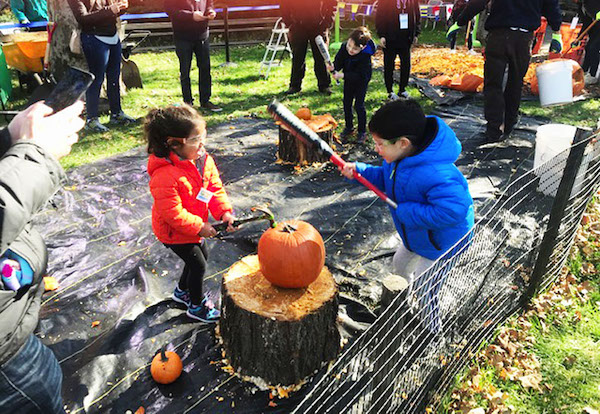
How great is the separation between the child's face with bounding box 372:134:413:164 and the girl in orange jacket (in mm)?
1164

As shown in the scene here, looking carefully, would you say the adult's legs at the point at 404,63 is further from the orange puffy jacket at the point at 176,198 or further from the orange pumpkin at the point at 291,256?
the orange pumpkin at the point at 291,256

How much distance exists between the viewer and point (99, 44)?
6.75 m

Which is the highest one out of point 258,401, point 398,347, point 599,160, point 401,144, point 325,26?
point 325,26

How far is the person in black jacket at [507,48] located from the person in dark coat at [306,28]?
9.57ft

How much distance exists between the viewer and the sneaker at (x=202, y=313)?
3.48 meters

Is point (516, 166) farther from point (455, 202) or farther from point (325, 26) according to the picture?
point (325, 26)

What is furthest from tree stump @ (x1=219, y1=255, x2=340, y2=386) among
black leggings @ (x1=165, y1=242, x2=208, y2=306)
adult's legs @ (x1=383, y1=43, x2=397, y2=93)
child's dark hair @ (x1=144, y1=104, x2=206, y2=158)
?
adult's legs @ (x1=383, y1=43, x2=397, y2=93)

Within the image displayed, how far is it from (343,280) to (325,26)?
6721mm

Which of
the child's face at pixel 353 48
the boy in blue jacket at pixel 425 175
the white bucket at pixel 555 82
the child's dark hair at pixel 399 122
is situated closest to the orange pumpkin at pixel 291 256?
the boy in blue jacket at pixel 425 175

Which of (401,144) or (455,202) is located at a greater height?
(401,144)

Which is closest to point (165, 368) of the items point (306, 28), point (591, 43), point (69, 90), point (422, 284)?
point (422, 284)

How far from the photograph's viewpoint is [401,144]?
2.84m

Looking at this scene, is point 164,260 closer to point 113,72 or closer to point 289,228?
point 289,228

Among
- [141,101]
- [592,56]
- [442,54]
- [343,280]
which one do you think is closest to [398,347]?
[343,280]
